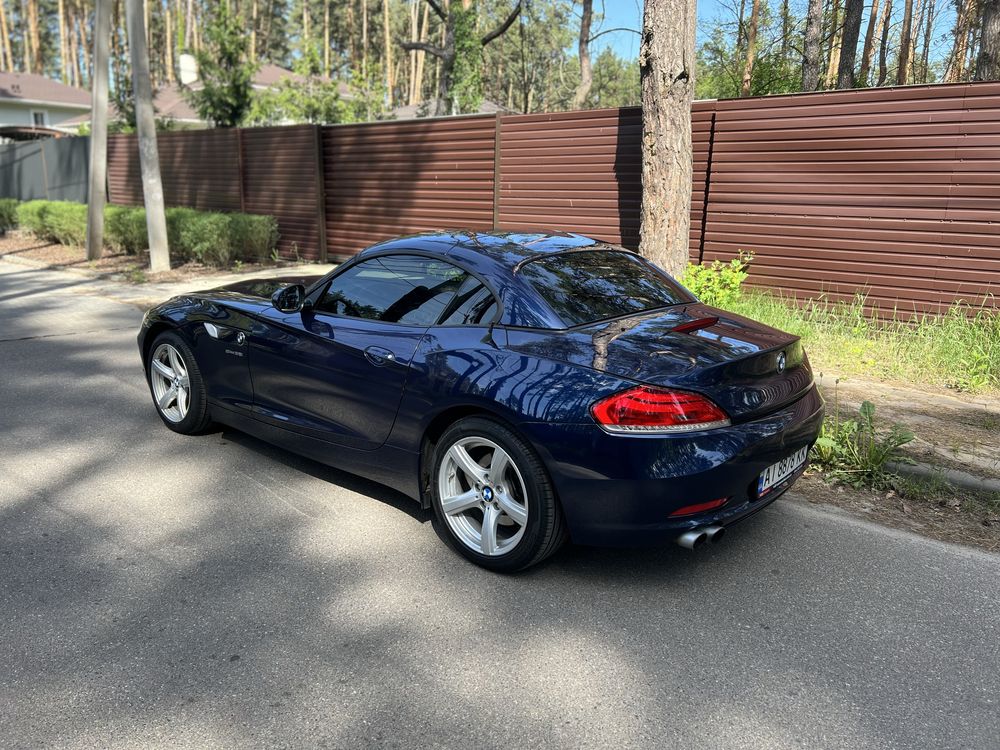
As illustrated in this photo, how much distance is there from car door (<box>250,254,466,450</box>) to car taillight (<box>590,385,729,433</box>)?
1100 millimetres

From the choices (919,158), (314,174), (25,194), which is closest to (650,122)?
(919,158)

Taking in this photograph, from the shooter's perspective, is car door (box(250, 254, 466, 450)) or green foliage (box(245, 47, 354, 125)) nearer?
car door (box(250, 254, 466, 450))

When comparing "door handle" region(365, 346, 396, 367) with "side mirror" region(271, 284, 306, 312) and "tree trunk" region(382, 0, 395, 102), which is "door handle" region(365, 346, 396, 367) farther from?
"tree trunk" region(382, 0, 395, 102)

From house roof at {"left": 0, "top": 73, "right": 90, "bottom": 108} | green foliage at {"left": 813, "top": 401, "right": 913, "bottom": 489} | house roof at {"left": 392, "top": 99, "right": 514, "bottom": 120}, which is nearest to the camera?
green foliage at {"left": 813, "top": 401, "right": 913, "bottom": 489}

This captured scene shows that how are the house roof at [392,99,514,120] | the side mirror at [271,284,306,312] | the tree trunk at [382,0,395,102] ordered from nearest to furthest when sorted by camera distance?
the side mirror at [271,284,306,312], the house roof at [392,99,514,120], the tree trunk at [382,0,395,102]

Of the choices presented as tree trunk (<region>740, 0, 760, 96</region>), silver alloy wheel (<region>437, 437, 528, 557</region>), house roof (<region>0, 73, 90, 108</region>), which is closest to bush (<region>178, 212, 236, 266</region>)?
tree trunk (<region>740, 0, 760, 96</region>)

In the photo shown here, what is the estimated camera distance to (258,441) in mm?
5281

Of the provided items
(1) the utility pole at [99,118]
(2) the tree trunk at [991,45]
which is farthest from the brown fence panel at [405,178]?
(2) the tree trunk at [991,45]

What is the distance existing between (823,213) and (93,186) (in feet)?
43.0

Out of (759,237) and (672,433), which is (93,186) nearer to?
(759,237)

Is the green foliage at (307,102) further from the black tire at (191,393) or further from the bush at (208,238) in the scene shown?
the black tire at (191,393)

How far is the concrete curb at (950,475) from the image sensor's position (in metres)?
4.44

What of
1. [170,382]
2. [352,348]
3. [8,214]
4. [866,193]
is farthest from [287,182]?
[352,348]

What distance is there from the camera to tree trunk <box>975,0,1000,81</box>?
40.3ft
